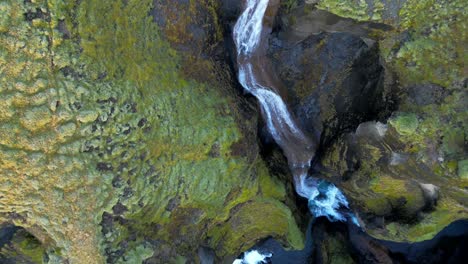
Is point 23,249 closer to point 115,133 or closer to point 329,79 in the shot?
point 115,133

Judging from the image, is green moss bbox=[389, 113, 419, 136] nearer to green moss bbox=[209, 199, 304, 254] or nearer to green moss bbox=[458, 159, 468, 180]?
green moss bbox=[458, 159, 468, 180]

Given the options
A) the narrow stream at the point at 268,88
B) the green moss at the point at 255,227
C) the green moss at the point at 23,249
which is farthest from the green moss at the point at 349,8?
the green moss at the point at 23,249

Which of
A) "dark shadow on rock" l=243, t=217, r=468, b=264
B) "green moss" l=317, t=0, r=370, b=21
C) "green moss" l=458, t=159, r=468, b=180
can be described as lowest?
"dark shadow on rock" l=243, t=217, r=468, b=264

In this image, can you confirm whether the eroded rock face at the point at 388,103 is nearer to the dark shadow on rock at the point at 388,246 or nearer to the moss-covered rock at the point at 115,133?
the dark shadow on rock at the point at 388,246

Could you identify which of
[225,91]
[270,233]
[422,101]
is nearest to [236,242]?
[270,233]

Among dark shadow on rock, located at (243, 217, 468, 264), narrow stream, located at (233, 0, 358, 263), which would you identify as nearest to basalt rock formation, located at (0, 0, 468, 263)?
narrow stream, located at (233, 0, 358, 263)

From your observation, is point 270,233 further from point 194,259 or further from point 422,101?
point 422,101
